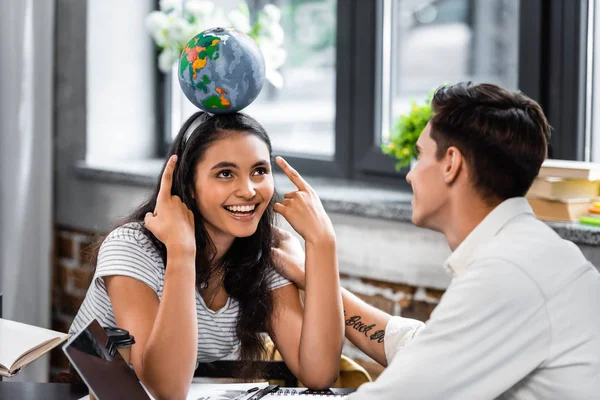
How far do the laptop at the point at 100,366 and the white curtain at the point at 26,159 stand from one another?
198 centimetres

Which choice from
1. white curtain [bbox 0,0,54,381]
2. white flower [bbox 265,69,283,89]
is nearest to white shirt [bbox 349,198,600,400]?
white flower [bbox 265,69,283,89]

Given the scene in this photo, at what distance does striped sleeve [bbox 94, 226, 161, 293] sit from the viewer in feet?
5.38

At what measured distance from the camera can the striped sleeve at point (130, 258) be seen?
164cm

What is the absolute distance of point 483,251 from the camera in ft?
3.86

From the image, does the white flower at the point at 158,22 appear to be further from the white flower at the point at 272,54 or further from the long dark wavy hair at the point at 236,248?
the long dark wavy hair at the point at 236,248

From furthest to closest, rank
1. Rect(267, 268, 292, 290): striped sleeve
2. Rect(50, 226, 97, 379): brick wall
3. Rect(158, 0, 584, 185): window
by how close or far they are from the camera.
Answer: Rect(50, 226, 97, 379): brick wall → Rect(158, 0, 584, 185): window → Rect(267, 268, 292, 290): striped sleeve

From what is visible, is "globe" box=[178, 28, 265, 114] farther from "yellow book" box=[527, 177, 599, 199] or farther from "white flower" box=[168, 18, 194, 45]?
"white flower" box=[168, 18, 194, 45]

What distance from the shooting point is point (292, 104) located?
3.08m

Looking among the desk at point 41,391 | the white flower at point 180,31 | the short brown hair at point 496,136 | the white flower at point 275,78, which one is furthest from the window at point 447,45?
the desk at point 41,391

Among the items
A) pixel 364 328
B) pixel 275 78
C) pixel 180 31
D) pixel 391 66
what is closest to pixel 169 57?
pixel 180 31

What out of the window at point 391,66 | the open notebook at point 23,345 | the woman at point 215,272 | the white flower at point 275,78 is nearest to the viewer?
the open notebook at point 23,345

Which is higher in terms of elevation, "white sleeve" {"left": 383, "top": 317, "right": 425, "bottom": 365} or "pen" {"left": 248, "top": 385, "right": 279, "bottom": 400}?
"white sleeve" {"left": 383, "top": 317, "right": 425, "bottom": 365}

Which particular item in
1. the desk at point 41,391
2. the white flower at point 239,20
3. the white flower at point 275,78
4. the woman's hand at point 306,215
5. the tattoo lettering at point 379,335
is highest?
the white flower at point 239,20

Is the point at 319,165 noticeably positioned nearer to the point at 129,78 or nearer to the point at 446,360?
the point at 129,78
